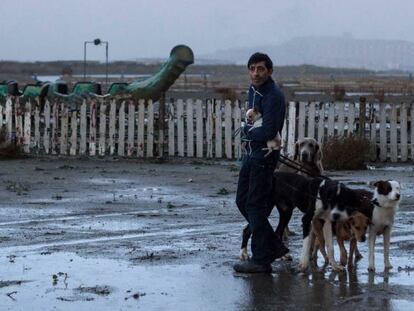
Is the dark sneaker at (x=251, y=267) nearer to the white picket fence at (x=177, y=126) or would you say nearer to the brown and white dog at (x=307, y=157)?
the brown and white dog at (x=307, y=157)

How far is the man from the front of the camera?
10.9 m

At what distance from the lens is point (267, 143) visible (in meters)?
10.9

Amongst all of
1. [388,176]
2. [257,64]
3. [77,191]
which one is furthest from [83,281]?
[388,176]

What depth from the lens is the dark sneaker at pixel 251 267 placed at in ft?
35.9

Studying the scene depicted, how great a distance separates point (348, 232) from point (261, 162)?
1.27m

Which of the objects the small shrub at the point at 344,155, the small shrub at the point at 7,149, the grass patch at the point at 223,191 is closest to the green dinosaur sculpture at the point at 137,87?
the small shrub at the point at 7,149

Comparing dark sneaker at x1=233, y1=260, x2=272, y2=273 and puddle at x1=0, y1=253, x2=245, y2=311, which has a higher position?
dark sneaker at x1=233, y1=260, x2=272, y2=273

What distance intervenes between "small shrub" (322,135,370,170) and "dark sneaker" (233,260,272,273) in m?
11.3

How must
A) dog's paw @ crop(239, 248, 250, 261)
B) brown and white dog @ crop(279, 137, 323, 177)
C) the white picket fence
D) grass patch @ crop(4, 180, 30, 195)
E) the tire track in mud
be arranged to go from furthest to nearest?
the white picket fence
grass patch @ crop(4, 180, 30, 195)
brown and white dog @ crop(279, 137, 323, 177)
the tire track in mud
dog's paw @ crop(239, 248, 250, 261)

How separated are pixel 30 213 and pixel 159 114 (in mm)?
9195

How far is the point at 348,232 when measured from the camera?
37.8 feet

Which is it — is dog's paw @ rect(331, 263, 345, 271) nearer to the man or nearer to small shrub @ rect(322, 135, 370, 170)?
A: the man

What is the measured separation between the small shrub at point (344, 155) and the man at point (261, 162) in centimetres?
1109

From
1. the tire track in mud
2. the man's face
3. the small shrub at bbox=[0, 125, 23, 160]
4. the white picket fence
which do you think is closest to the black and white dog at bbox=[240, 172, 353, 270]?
the man's face
